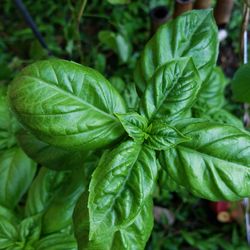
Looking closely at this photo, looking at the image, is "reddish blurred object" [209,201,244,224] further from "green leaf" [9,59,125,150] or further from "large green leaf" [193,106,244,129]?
"green leaf" [9,59,125,150]

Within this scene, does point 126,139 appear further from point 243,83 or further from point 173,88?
point 243,83

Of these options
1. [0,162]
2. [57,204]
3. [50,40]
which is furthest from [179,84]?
[50,40]

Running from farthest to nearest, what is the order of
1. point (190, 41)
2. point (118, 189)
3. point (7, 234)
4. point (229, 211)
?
point (229, 211)
point (7, 234)
point (190, 41)
point (118, 189)

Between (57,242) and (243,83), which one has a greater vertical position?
(243,83)

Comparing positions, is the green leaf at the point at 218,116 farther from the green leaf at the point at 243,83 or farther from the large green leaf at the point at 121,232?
the large green leaf at the point at 121,232

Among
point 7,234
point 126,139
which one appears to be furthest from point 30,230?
point 126,139

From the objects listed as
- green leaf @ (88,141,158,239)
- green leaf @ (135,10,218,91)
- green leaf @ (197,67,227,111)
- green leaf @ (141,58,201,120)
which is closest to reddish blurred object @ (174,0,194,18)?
green leaf @ (197,67,227,111)

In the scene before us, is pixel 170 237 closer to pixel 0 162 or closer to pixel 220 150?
pixel 0 162
